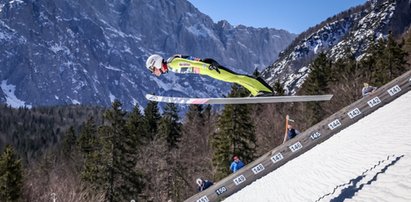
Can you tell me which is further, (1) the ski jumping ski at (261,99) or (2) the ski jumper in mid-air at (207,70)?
(1) the ski jumping ski at (261,99)

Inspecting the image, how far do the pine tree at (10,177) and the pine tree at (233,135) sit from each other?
14928 millimetres

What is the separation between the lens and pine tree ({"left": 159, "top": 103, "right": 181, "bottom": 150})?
52750mm

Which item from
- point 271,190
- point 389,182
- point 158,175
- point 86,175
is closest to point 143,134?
point 158,175

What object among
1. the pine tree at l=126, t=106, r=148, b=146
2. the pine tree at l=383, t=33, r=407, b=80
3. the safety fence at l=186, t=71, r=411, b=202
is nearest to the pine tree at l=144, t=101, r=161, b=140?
the pine tree at l=126, t=106, r=148, b=146

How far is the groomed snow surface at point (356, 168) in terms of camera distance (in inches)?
324

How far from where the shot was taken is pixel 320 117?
46.2m

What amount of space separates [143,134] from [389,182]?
51727 mm

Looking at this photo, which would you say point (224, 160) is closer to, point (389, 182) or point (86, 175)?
point (86, 175)

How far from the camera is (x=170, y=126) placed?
174ft

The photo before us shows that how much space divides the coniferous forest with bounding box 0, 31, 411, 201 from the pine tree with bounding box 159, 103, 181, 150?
0.11 meters

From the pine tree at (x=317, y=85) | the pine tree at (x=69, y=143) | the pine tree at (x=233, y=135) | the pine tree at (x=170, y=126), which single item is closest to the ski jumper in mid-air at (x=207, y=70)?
the pine tree at (x=233, y=135)

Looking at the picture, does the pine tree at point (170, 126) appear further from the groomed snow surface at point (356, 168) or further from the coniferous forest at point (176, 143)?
the groomed snow surface at point (356, 168)

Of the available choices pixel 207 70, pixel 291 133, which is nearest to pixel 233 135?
pixel 291 133

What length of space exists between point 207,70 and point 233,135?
25.7 metres
